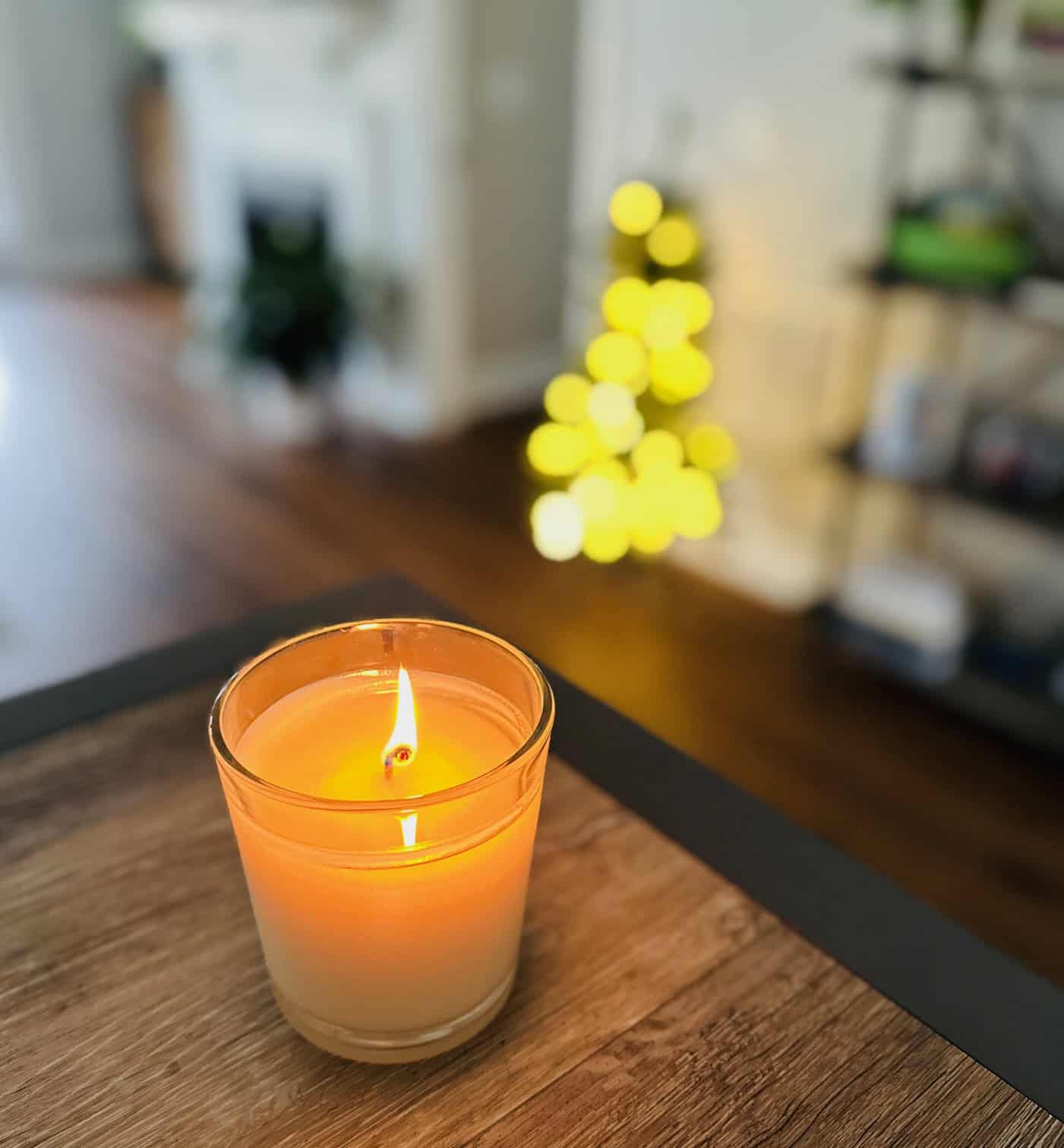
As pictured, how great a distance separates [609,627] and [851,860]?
5.23 feet

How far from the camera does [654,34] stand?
2158 mm

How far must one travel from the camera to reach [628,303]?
2.13m

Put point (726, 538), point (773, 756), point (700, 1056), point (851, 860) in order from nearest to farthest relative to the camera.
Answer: point (700, 1056) → point (851, 860) → point (773, 756) → point (726, 538)

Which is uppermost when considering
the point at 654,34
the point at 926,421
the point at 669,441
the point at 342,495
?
the point at 654,34

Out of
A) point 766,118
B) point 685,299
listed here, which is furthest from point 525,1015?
point 766,118

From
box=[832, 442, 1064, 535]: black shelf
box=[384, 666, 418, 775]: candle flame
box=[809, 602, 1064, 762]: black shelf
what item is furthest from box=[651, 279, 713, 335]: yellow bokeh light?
box=[384, 666, 418, 775]: candle flame

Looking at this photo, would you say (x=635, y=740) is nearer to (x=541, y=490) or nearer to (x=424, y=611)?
(x=424, y=611)

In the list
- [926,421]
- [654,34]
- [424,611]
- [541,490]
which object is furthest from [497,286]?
[424,611]

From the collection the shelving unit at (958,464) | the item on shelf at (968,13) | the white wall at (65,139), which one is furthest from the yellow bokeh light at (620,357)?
the white wall at (65,139)

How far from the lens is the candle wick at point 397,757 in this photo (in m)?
0.40

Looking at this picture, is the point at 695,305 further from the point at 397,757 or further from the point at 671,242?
the point at 397,757

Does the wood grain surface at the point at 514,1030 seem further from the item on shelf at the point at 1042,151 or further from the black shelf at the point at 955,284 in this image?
the item on shelf at the point at 1042,151

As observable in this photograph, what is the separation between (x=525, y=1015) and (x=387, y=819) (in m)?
0.14

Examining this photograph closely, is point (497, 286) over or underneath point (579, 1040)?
underneath
